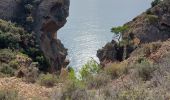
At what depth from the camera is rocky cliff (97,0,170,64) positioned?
26.2 meters

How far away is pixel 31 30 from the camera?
30516mm

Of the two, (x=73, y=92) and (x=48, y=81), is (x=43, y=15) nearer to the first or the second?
(x=48, y=81)

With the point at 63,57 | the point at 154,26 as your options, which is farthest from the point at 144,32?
the point at 63,57

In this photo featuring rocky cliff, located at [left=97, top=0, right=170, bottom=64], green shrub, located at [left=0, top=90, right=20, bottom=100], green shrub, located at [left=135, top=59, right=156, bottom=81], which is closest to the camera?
green shrub, located at [left=0, top=90, right=20, bottom=100]

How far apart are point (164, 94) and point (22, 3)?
2291 centimetres

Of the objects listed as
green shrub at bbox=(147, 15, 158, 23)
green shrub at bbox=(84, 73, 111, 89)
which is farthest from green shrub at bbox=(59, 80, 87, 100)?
green shrub at bbox=(147, 15, 158, 23)

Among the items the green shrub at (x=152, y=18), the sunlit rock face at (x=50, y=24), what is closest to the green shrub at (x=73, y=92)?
the green shrub at (x=152, y=18)

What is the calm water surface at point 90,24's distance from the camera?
66562mm

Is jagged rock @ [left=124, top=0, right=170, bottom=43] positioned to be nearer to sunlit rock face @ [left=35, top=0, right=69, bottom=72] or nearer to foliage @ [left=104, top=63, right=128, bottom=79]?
sunlit rock face @ [left=35, top=0, right=69, bottom=72]

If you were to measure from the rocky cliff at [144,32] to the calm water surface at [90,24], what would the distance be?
850 inches

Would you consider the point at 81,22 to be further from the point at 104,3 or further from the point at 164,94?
the point at 164,94

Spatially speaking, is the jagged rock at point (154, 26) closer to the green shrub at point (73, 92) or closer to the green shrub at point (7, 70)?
the green shrub at point (7, 70)

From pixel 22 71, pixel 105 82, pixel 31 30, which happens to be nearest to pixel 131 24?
pixel 31 30

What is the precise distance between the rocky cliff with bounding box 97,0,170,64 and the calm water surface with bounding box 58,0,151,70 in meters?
21.6
